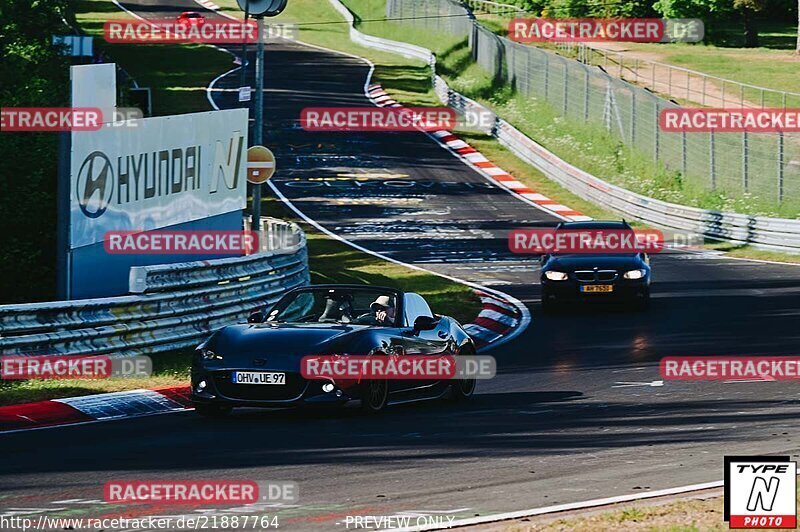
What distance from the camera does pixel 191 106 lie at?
54.5m

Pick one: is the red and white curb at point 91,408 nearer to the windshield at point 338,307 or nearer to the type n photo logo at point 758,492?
the windshield at point 338,307

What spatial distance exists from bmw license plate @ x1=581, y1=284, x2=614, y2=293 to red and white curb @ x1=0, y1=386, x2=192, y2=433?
388 inches

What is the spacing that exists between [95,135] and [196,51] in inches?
2184

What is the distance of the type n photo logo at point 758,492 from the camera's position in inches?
279

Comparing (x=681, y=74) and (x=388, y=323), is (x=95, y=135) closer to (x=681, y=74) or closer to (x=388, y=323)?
(x=388, y=323)

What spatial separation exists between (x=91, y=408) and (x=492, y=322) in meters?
9.83

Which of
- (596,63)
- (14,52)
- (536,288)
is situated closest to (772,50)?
(596,63)

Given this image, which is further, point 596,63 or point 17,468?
point 596,63

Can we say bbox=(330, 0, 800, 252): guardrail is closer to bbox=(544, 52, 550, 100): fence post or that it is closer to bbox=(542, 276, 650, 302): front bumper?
bbox=(544, 52, 550, 100): fence post

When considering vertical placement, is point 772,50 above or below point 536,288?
above

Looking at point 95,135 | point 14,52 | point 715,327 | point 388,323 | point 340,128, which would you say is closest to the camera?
point 388,323

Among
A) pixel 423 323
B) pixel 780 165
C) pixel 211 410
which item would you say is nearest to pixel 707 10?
pixel 780 165

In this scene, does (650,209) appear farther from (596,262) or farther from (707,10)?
(707,10)

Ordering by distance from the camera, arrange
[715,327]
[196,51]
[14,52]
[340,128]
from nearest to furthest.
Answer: [715,327]
[14,52]
[340,128]
[196,51]
